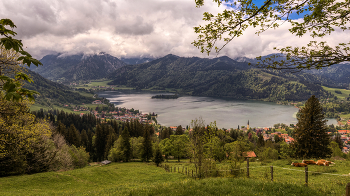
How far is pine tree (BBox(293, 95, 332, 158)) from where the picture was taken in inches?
908

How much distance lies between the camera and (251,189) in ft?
24.9

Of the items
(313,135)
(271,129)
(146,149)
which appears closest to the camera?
(313,135)

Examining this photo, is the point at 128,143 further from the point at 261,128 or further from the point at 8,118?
the point at 261,128

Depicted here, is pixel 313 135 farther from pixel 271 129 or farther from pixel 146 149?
pixel 271 129

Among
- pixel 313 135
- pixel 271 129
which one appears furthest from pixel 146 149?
pixel 271 129

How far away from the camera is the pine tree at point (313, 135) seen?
23.1 metres

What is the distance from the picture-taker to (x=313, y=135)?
23578 mm

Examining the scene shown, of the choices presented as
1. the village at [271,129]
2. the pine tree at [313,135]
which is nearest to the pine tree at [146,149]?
the village at [271,129]

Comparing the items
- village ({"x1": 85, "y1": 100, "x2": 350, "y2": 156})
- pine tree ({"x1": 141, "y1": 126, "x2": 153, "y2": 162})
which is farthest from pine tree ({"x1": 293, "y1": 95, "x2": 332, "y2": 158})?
village ({"x1": 85, "y1": 100, "x2": 350, "y2": 156})

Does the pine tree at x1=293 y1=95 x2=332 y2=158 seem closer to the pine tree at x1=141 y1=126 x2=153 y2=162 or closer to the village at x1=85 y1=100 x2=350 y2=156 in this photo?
the pine tree at x1=141 y1=126 x2=153 y2=162

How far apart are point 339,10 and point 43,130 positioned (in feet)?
67.2

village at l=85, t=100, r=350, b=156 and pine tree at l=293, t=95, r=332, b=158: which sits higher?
pine tree at l=293, t=95, r=332, b=158

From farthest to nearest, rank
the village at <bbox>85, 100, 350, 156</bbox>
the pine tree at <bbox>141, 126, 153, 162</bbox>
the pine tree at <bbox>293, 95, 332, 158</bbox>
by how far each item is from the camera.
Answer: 1. the village at <bbox>85, 100, 350, 156</bbox>
2. the pine tree at <bbox>141, 126, 153, 162</bbox>
3. the pine tree at <bbox>293, 95, 332, 158</bbox>

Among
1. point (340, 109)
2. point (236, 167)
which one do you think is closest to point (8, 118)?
point (236, 167)
